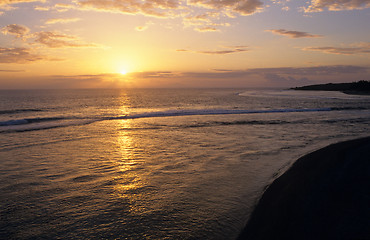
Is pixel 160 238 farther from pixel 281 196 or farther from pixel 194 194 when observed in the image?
pixel 281 196

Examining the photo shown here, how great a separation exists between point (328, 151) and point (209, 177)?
20.6 feet

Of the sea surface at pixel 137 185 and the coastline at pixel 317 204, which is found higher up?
the coastline at pixel 317 204

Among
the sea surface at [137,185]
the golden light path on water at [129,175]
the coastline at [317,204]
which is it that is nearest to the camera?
the coastline at [317,204]

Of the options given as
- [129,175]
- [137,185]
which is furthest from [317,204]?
[129,175]

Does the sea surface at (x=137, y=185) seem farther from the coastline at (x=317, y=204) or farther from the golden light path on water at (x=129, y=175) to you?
the coastline at (x=317, y=204)

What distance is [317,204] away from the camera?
21.1 ft

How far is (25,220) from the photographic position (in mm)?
6035

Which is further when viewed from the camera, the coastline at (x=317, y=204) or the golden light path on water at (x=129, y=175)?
the golden light path on water at (x=129, y=175)

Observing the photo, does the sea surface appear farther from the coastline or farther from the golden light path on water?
the coastline

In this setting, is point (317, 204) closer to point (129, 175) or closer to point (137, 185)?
point (137, 185)

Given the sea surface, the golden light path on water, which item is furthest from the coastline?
the golden light path on water

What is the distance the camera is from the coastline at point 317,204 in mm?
5238

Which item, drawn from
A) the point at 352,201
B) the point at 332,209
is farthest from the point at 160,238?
the point at 352,201

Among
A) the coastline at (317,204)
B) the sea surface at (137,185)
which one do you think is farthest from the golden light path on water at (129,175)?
the coastline at (317,204)
